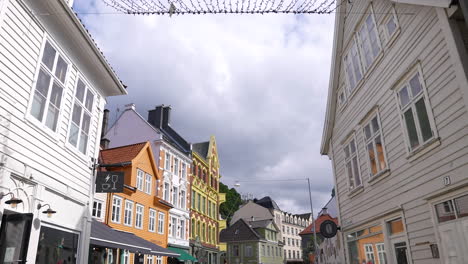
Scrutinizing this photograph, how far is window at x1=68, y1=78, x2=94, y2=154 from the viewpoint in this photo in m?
9.25

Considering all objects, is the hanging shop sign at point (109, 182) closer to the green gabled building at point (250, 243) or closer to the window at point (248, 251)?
the green gabled building at point (250, 243)

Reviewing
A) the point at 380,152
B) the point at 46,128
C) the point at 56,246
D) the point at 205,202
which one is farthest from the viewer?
the point at 205,202

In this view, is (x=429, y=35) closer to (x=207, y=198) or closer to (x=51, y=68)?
(x=51, y=68)

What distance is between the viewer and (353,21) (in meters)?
11.8

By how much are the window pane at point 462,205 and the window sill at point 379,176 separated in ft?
8.72

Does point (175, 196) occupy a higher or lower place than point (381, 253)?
higher

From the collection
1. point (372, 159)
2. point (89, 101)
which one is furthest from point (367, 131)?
point (89, 101)

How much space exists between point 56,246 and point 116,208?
49.0ft

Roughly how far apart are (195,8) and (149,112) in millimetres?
32631

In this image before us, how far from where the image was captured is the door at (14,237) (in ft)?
20.8

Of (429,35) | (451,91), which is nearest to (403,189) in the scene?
(451,91)

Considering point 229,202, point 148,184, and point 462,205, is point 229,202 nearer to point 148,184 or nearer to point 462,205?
point 148,184

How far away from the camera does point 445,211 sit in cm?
692

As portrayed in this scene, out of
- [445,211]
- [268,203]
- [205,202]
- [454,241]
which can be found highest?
[268,203]
